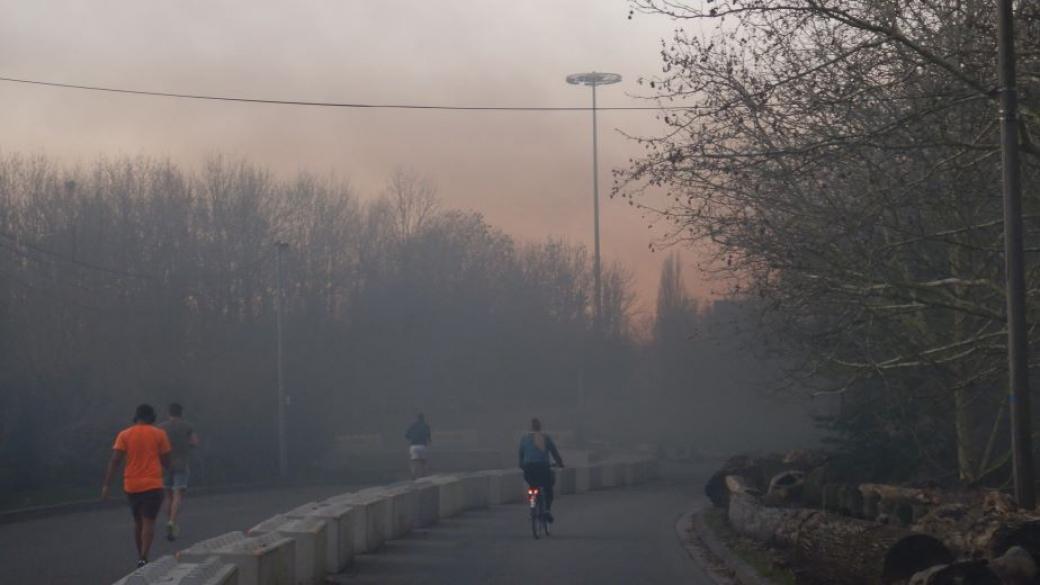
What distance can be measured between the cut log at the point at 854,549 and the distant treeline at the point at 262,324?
23108 mm

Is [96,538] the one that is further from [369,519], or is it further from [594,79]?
[594,79]

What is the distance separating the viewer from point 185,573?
899 centimetres

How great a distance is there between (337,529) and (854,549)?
6.05 metres

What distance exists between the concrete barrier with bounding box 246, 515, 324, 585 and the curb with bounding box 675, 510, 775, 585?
4.65 meters

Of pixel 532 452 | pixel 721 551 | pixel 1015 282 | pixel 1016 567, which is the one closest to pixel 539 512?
pixel 532 452

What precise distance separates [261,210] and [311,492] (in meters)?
18.6

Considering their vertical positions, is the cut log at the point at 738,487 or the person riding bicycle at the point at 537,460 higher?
the person riding bicycle at the point at 537,460

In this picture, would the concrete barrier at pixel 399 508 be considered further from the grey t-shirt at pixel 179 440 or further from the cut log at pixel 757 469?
the cut log at pixel 757 469

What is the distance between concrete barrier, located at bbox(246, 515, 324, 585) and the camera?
12.7 metres

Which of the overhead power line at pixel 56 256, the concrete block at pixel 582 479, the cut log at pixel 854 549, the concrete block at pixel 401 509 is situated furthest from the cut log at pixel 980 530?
the overhead power line at pixel 56 256

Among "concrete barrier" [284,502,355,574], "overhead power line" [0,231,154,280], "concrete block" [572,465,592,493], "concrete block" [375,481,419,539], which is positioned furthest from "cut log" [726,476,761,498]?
"overhead power line" [0,231,154,280]

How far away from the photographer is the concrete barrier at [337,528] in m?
14.3

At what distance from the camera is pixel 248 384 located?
144ft

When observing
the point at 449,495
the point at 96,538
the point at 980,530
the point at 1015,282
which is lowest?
the point at 96,538
